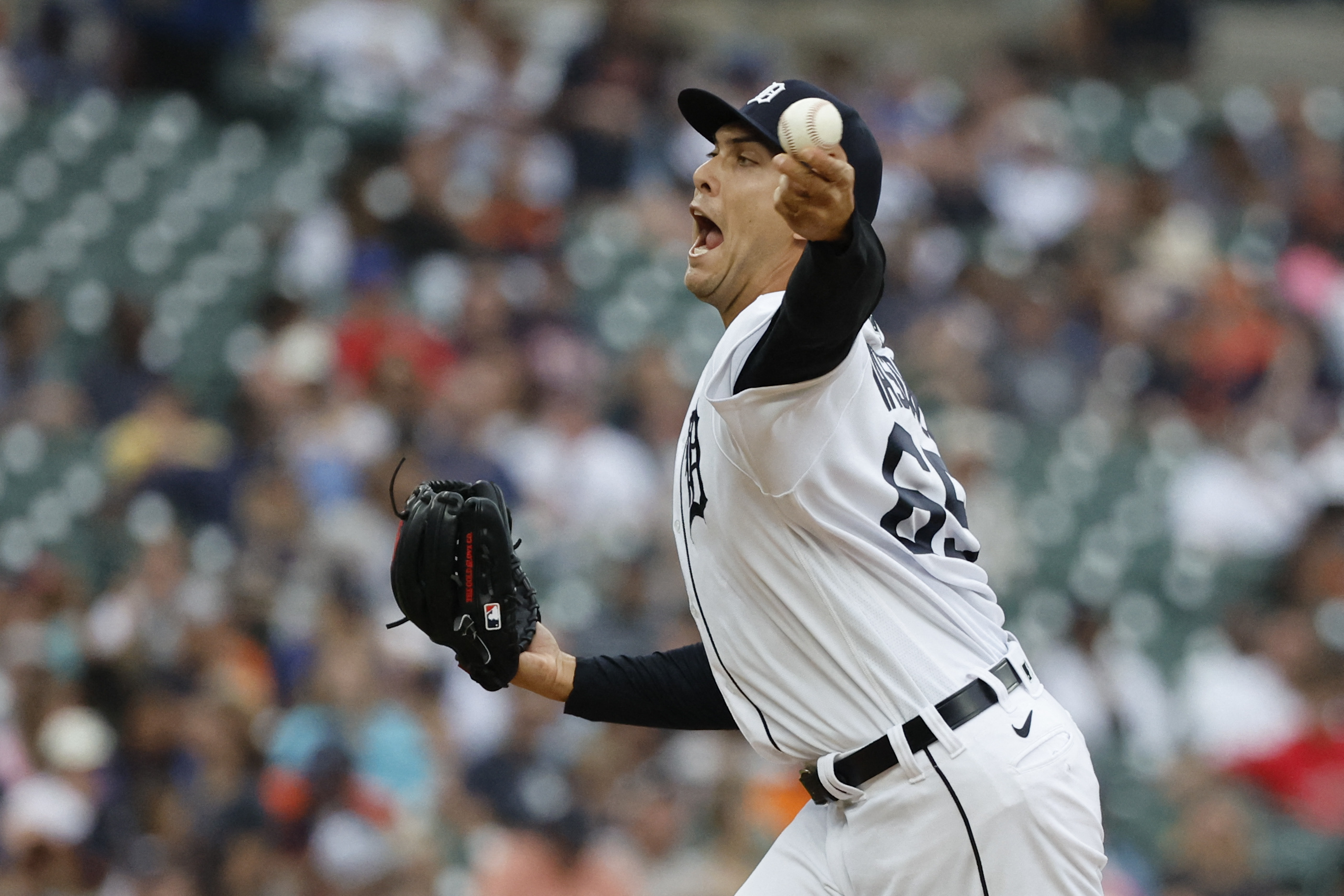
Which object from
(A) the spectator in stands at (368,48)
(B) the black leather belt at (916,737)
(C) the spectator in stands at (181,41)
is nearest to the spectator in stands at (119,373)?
(C) the spectator in stands at (181,41)

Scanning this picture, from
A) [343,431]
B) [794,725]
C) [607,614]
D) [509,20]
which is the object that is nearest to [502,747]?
[607,614]

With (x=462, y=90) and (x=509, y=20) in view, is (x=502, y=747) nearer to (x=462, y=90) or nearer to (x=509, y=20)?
(x=462, y=90)

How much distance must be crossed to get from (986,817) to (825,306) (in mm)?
930

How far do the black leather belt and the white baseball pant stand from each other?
1cm

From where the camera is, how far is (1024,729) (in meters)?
2.85

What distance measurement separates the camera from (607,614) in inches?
284

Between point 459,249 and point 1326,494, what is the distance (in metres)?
4.71

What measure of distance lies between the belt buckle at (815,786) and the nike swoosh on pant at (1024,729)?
34 centimetres

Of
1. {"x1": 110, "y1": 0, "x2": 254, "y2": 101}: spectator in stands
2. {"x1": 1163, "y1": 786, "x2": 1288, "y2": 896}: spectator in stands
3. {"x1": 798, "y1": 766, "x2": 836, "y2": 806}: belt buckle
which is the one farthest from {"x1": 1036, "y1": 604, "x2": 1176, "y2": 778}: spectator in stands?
{"x1": 110, "y1": 0, "x2": 254, "y2": 101}: spectator in stands

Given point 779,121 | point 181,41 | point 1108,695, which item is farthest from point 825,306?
point 181,41

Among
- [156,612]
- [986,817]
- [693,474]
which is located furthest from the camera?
[156,612]

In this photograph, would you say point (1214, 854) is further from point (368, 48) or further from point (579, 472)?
point (368, 48)

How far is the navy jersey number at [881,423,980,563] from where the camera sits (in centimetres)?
285

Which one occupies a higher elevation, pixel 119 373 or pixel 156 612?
pixel 119 373
